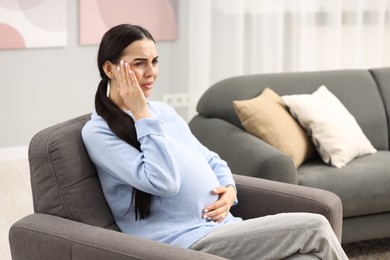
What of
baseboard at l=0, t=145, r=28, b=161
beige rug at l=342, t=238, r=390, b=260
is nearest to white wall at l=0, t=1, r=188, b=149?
baseboard at l=0, t=145, r=28, b=161

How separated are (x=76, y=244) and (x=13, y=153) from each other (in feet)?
9.23

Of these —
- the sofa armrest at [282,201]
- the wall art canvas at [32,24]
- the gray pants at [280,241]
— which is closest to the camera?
the gray pants at [280,241]

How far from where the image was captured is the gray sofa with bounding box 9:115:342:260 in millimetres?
2291

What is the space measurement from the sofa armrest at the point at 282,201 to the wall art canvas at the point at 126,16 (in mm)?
2378

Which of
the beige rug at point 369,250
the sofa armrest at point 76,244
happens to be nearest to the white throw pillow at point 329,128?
the beige rug at point 369,250

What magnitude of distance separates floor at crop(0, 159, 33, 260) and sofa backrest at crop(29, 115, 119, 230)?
1.14 metres

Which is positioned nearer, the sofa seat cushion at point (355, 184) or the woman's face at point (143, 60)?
the woman's face at point (143, 60)

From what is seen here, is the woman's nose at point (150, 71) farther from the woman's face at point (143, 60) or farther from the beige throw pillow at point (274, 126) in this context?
the beige throw pillow at point (274, 126)

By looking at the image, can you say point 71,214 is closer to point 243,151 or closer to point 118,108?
point 118,108

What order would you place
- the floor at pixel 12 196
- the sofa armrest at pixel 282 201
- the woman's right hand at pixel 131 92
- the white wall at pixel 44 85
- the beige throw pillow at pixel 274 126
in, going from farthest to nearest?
the white wall at pixel 44 85 → the floor at pixel 12 196 → the beige throw pillow at pixel 274 126 → the sofa armrest at pixel 282 201 → the woman's right hand at pixel 131 92

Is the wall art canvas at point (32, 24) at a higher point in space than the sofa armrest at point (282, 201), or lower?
higher

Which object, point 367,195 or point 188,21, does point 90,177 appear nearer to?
point 367,195

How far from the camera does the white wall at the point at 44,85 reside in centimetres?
492

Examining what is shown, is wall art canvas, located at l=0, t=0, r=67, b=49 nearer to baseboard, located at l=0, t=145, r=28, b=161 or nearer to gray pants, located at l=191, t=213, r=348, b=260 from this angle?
baseboard, located at l=0, t=145, r=28, b=161
